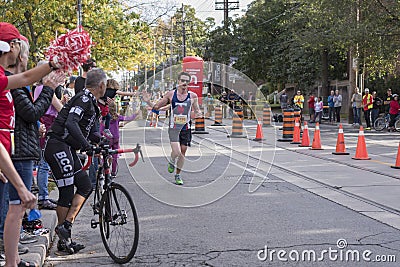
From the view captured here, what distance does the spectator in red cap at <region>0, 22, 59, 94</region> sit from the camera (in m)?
3.86

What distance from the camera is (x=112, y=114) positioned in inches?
391

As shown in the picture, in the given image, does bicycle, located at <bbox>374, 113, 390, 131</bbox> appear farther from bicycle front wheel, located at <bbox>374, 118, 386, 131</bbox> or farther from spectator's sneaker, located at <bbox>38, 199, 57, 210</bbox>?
spectator's sneaker, located at <bbox>38, 199, 57, 210</bbox>

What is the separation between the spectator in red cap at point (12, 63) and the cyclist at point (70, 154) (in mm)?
1266

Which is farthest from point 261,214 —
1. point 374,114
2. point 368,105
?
point 374,114

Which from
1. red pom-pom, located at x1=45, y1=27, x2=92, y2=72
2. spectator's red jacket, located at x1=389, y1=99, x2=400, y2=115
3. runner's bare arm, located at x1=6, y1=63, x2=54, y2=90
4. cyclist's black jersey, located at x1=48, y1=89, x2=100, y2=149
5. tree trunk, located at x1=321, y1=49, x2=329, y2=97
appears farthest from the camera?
tree trunk, located at x1=321, y1=49, x2=329, y2=97

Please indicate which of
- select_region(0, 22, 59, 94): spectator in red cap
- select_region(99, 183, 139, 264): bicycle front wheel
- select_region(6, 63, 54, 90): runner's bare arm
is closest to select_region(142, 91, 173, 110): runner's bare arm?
select_region(99, 183, 139, 264): bicycle front wheel

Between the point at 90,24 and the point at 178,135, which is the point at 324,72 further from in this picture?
the point at 178,135

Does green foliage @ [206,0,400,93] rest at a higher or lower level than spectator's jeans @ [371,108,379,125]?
higher

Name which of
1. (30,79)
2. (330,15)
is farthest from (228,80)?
Answer: (330,15)

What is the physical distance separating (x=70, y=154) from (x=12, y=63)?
150 centimetres

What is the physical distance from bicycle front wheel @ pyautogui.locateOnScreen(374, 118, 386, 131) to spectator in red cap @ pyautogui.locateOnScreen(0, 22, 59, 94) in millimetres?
23016

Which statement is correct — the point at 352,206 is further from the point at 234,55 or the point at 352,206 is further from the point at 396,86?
the point at 234,55

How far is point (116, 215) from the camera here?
570cm

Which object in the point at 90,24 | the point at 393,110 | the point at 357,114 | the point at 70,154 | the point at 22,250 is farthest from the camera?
the point at 357,114
